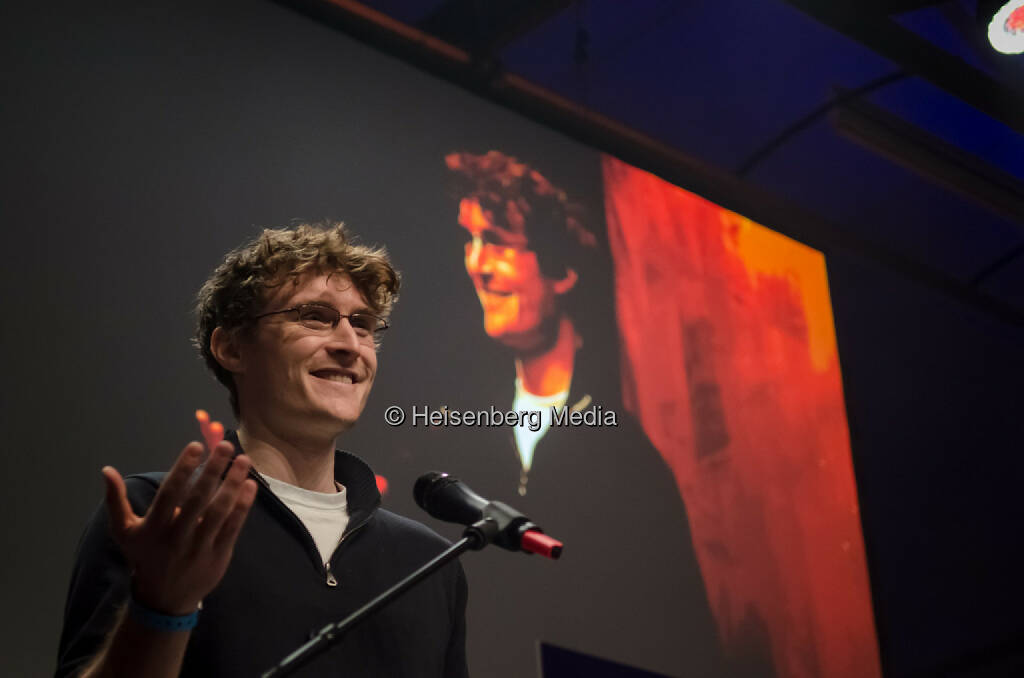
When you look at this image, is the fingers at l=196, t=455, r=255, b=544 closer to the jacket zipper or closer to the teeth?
the jacket zipper

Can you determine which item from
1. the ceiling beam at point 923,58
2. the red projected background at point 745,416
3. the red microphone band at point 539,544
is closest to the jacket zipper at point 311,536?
the red microphone band at point 539,544

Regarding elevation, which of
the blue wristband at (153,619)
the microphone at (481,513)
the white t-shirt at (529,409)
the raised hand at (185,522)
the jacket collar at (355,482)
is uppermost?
the white t-shirt at (529,409)

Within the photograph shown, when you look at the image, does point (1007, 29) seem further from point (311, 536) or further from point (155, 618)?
point (155, 618)

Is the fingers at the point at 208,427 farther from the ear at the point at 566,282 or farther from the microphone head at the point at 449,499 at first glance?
the ear at the point at 566,282

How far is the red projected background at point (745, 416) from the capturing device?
3523 mm

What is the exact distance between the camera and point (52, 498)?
7.31 ft

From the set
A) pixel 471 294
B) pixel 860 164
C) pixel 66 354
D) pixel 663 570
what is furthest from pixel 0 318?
pixel 860 164

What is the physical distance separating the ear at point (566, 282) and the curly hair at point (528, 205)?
0.08ft

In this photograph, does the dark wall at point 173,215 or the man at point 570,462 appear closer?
the dark wall at point 173,215

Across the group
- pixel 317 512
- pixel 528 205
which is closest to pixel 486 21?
pixel 528 205

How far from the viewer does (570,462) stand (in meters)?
3.22

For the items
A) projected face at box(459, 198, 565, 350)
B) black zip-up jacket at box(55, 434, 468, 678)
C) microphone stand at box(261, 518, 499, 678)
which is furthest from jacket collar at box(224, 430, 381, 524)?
projected face at box(459, 198, 565, 350)

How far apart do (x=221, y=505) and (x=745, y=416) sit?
3.03 m

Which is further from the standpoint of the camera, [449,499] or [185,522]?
[449,499]
